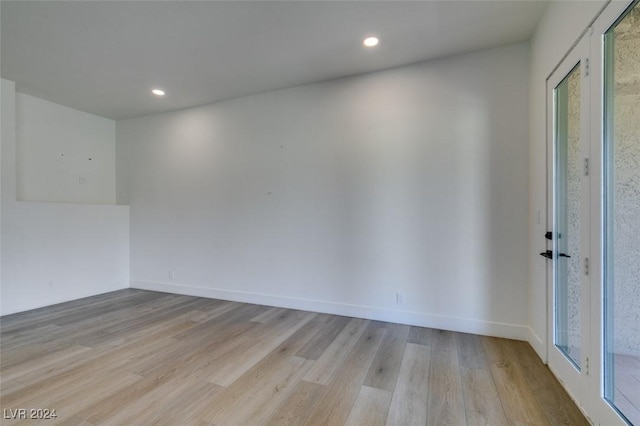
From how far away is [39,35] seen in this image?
8.85 ft

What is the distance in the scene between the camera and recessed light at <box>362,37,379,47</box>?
276cm

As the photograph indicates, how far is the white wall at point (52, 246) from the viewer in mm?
3645

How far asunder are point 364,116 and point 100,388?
3599 mm

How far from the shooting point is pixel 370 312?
3402 mm

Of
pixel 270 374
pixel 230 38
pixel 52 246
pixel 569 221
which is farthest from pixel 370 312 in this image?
pixel 52 246

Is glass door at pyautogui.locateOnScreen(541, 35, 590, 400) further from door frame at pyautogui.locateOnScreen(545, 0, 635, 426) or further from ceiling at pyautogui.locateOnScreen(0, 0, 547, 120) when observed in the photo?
ceiling at pyautogui.locateOnScreen(0, 0, 547, 120)

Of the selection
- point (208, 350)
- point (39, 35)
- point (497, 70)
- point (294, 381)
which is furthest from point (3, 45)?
point (497, 70)

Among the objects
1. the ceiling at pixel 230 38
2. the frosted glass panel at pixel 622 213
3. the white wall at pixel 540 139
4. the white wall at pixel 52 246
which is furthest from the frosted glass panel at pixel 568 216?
the white wall at pixel 52 246

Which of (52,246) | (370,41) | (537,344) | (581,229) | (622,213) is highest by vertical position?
(370,41)

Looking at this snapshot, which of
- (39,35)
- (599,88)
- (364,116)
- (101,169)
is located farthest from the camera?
(101,169)

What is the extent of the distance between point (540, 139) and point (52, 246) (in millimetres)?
6268

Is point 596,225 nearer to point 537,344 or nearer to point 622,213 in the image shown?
point 622,213

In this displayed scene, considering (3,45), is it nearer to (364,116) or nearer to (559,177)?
(364,116)

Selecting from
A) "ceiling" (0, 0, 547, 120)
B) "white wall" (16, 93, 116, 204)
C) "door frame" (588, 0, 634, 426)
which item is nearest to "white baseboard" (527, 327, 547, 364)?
"door frame" (588, 0, 634, 426)
